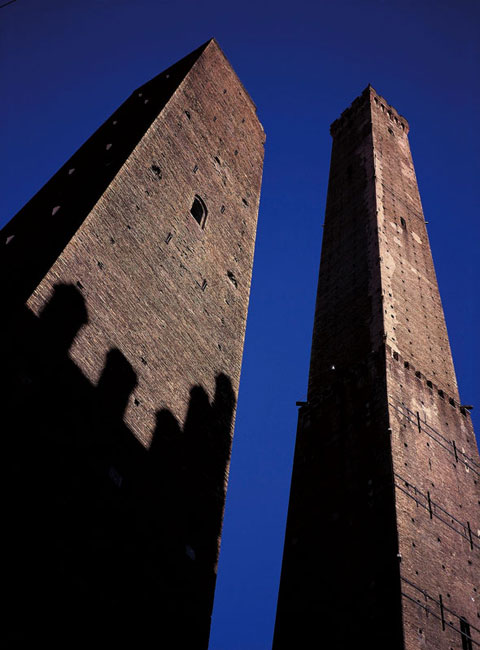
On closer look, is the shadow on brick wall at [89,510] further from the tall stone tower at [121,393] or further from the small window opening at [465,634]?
the small window opening at [465,634]

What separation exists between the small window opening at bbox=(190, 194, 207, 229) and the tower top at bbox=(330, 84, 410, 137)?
1473cm

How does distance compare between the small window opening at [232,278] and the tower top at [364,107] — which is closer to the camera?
the small window opening at [232,278]

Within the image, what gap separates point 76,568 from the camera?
6020mm

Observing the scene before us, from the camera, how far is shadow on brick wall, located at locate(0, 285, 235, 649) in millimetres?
5656

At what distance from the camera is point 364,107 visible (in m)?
24.8

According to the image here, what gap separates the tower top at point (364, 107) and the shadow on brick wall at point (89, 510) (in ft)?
64.1

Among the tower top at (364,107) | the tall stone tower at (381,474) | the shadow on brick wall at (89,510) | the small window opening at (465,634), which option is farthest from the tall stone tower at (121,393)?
the tower top at (364,107)

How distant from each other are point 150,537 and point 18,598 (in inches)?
84.6

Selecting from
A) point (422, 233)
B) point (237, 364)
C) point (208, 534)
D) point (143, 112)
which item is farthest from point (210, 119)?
point (208, 534)

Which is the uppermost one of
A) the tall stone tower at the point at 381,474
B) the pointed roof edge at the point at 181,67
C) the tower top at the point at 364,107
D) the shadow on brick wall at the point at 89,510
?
the tower top at the point at 364,107

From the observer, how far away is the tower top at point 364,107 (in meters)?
25.1

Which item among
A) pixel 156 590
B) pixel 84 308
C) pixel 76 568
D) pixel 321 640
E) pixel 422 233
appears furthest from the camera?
pixel 422 233

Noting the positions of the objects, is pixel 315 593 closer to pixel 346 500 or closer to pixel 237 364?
pixel 346 500

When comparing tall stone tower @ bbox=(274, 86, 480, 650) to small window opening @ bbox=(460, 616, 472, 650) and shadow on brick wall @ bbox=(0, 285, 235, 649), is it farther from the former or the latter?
shadow on brick wall @ bbox=(0, 285, 235, 649)
